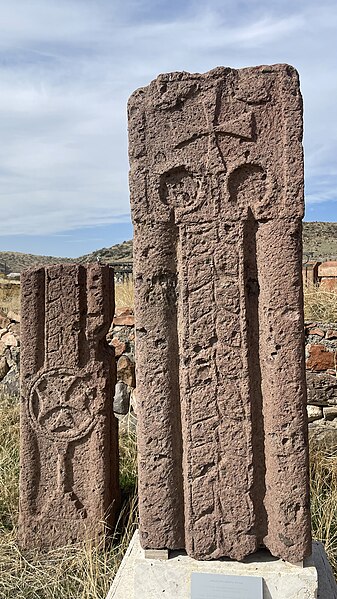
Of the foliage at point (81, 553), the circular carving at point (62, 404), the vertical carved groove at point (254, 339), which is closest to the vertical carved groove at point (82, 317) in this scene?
the circular carving at point (62, 404)

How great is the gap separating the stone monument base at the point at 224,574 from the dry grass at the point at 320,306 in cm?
294

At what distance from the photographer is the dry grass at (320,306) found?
4.96 m

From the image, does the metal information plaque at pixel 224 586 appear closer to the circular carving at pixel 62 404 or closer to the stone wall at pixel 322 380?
the circular carving at pixel 62 404

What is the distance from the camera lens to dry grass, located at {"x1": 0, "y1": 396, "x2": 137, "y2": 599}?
2811 millimetres

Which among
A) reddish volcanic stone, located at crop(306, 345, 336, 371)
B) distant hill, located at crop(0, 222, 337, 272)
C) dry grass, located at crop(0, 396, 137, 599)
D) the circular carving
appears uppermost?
distant hill, located at crop(0, 222, 337, 272)

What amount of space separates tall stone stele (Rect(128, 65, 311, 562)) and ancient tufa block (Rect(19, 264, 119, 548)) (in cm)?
128

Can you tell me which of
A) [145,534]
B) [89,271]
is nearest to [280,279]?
→ [145,534]

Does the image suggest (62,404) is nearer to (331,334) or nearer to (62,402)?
(62,402)

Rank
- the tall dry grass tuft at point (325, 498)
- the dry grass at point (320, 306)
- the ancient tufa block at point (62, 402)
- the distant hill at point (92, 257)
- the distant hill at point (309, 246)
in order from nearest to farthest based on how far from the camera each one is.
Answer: the tall dry grass tuft at point (325, 498) < the ancient tufa block at point (62, 402) < the dry grass at point (320, 306) < the distant hill at point (309, 246) < the distant hill at point (92, 257)

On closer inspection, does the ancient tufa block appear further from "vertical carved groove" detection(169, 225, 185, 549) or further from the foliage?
"vertical carved groove" detection(169, 225, 185, 549)

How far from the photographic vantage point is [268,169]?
1.97 metres

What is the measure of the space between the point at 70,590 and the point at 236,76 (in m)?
2.60

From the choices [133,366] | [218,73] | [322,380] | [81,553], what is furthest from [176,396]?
[133,366]

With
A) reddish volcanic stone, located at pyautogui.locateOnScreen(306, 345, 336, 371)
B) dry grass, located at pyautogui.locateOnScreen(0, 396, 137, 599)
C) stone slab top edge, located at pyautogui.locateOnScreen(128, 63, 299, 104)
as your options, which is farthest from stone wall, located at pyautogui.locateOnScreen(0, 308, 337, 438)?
stone slab top edge, located at pyautogui.locateOnScreen(128, 63, 299, 104)
